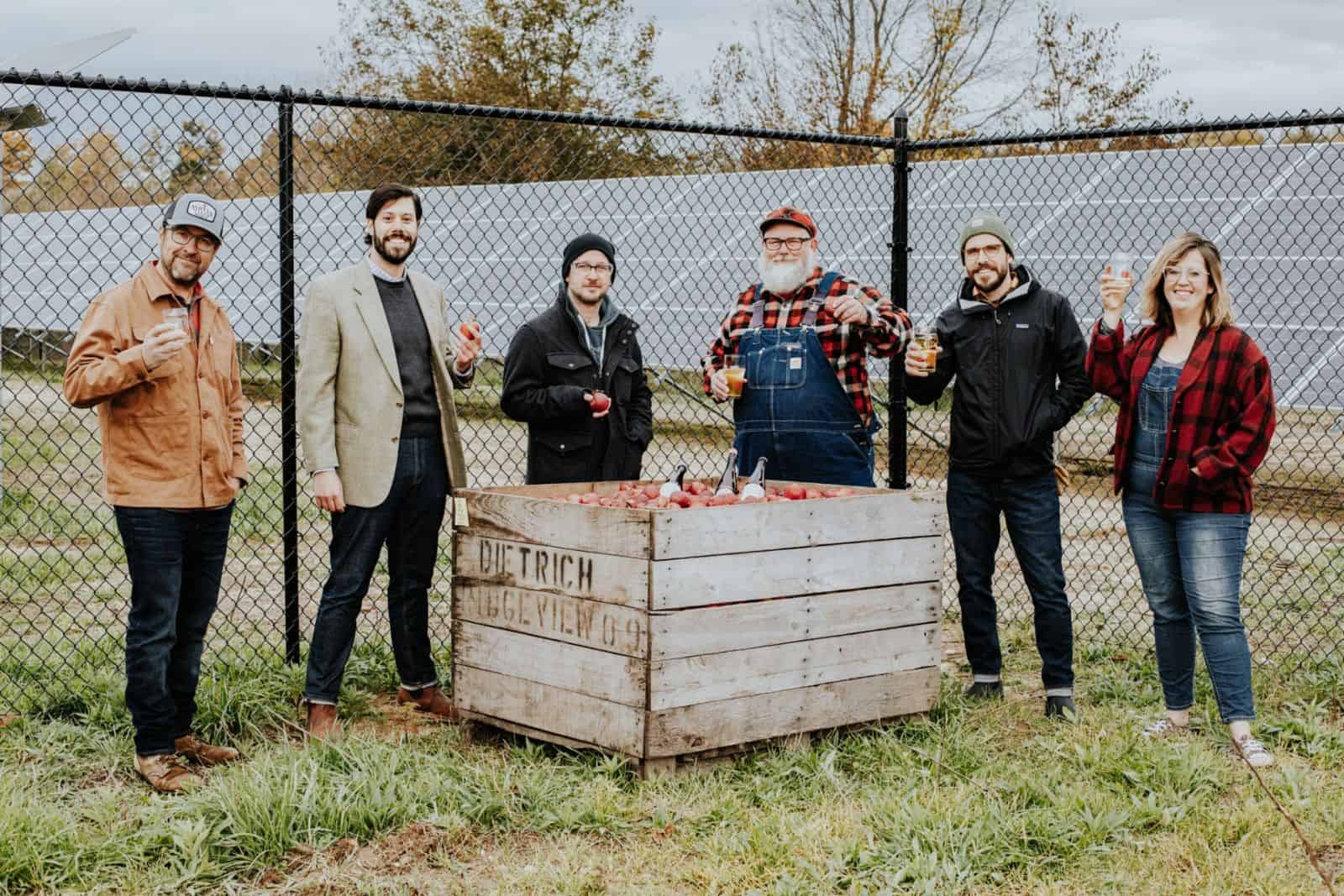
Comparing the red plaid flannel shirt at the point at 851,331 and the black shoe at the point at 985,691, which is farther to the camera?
the black shoe at the point at 985,691

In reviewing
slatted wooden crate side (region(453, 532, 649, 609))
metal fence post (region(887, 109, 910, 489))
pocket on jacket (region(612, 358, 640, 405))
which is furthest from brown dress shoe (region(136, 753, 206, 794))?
metal fence post (region(887, 109, 910, 489))

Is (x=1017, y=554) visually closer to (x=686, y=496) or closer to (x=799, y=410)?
(x=799, y=410)

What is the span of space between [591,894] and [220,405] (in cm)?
201

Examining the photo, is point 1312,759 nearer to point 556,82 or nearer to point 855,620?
point 855,620

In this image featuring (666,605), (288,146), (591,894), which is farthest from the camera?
(288,146)

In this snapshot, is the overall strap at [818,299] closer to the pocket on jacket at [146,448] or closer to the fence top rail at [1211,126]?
the fence top rail at [1211,126]

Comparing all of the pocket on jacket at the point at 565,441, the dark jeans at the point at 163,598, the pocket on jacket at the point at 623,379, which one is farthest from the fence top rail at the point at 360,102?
the dark jeans at the point at 163,598

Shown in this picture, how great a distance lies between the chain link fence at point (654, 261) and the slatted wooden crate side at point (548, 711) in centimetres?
98

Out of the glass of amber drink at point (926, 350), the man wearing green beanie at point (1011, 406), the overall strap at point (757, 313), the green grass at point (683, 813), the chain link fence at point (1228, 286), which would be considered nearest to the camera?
the green grass at point (683, 813)

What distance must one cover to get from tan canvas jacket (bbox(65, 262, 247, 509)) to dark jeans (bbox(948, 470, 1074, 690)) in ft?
9.24

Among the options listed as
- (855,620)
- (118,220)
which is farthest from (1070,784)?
(118,220)

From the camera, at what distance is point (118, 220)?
2167cm

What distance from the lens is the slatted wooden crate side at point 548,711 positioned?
4.18 m

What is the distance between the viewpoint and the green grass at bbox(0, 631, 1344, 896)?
11.4 ft
